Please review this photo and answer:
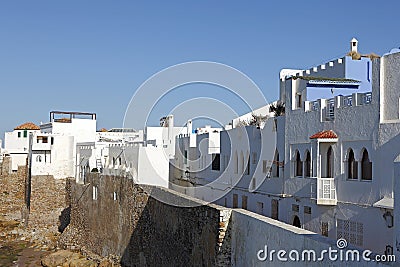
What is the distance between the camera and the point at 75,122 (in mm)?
40875

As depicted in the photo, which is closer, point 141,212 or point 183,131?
point 141,212

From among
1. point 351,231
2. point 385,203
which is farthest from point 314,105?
point 385,203

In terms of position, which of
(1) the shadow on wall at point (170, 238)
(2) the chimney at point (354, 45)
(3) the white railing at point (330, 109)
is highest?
(2) the chimney at point (354, 45)

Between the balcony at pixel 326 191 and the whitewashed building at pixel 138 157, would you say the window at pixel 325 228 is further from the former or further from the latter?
the whitewashed building at pixel 138 157

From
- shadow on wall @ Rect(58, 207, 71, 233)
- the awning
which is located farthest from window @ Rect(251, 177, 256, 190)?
shadow on wall @ Rect(58, 207, 71, 233)

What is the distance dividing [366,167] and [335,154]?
59.5 inches

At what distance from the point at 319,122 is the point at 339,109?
3.95ft

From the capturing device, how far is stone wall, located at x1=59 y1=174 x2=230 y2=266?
1428 cm

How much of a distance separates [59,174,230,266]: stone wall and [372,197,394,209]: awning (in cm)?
382

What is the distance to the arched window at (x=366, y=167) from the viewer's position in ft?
47.8

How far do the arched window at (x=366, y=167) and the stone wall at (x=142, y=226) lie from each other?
415cm

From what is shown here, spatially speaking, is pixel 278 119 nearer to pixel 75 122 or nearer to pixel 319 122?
pixel 319 122

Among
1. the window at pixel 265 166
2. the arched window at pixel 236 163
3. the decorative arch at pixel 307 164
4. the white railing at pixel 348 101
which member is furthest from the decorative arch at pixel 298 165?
the arched window at pixel 236 163

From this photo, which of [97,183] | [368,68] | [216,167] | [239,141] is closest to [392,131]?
[368,68]
